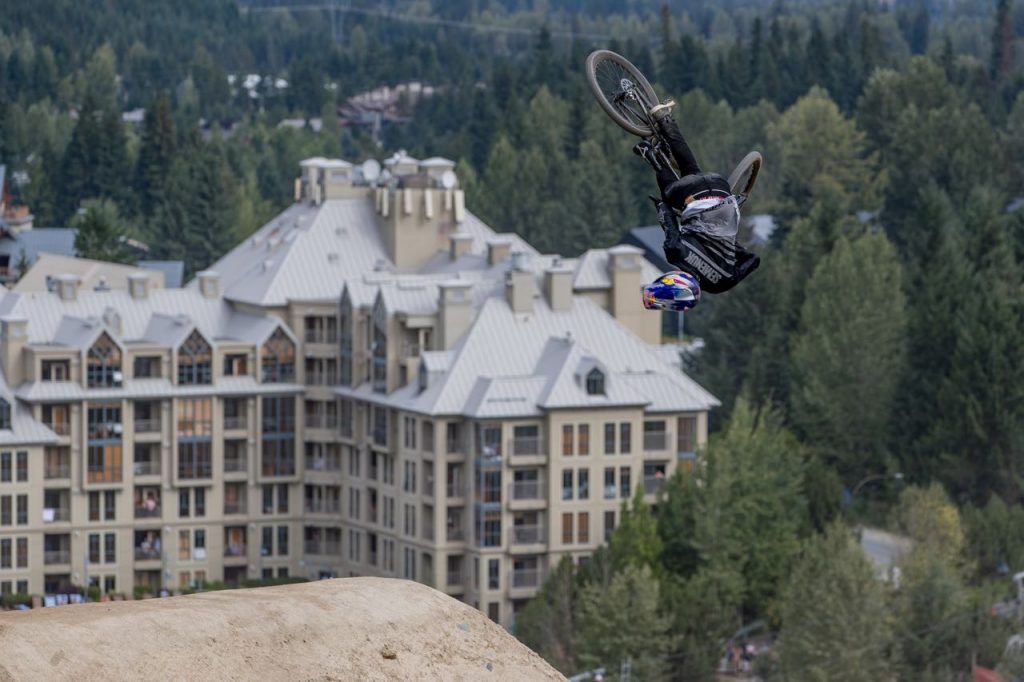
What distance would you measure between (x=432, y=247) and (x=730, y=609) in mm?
41086

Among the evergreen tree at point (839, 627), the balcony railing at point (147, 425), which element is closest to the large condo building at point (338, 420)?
the balcony railing at point (147, 425)

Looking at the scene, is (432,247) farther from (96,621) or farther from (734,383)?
(96,621)

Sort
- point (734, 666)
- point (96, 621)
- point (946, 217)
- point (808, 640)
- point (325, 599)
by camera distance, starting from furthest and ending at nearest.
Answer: point (946, 217), point (734, 666), point (808, 640), point (325, 599), point (96, 621)

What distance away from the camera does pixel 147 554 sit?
488 feet

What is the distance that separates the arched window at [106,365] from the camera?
148 m

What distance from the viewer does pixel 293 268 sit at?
519ft

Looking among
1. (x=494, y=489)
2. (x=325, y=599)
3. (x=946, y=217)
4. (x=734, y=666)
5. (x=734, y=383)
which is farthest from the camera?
(x=946, y=217)

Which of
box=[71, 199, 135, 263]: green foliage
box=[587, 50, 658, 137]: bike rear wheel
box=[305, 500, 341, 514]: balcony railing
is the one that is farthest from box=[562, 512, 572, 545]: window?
box=[587, 50, 658, 137]: bike rear wheel

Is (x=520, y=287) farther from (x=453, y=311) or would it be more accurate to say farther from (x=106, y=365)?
(x=106, y=365)

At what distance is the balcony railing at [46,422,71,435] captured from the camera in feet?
481

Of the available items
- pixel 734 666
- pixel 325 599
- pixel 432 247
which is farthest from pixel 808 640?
pixel 325 599

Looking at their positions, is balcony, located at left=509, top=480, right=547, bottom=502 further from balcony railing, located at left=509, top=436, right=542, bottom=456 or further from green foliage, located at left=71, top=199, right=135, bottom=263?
green foliage, located at left=71, top=199, right=135, bottom=263

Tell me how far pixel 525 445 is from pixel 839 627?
89.1 feet

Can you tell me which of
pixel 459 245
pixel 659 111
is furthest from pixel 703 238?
pixel 459 245
